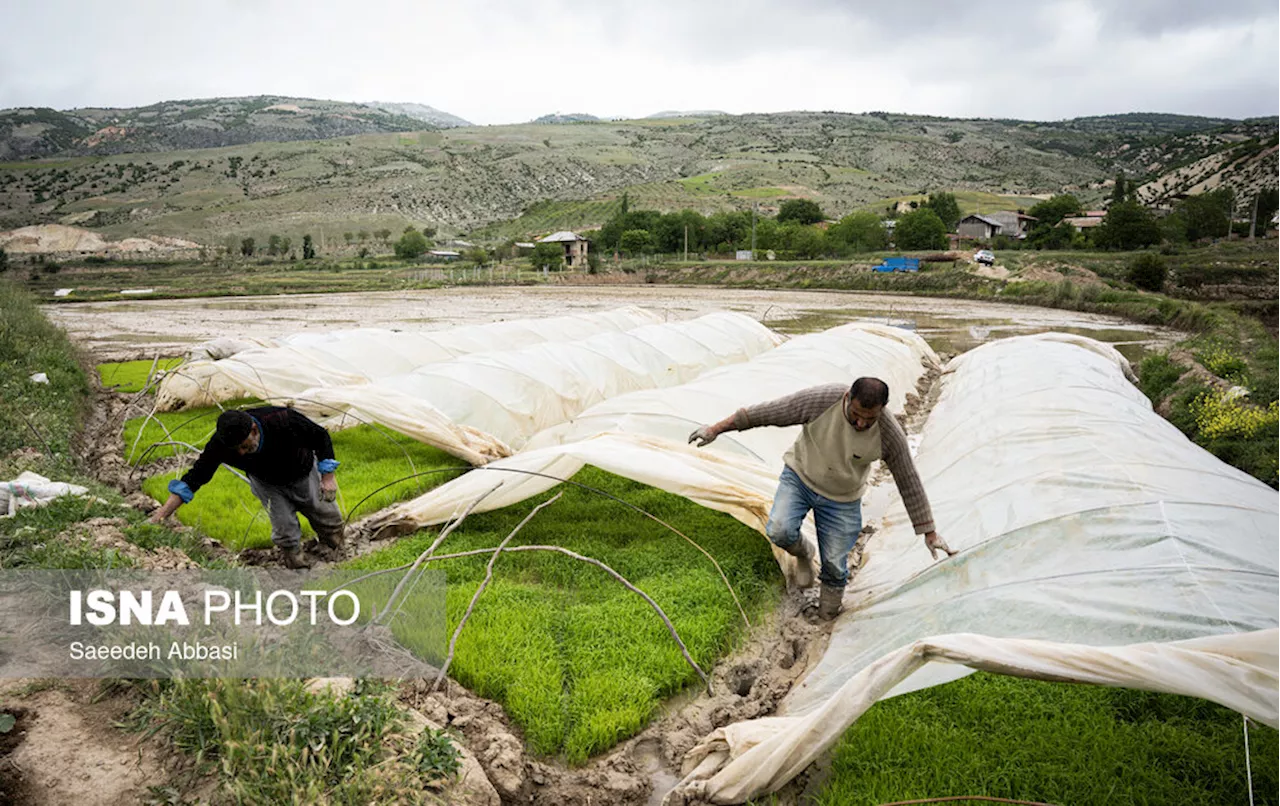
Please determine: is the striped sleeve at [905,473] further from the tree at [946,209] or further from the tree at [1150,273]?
Result: the tree at [946,209]

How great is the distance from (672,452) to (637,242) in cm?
6263

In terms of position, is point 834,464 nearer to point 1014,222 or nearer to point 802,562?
point 802,562

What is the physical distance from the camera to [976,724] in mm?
3893

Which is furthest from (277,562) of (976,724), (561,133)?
(561,133)

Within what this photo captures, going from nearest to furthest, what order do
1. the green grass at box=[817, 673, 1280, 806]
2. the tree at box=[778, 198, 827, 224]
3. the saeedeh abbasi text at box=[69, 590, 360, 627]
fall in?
the green grass at box=[817, 673, 1280, 806] < the saeedeh abbasi text at box=[69, 590, 360, 627] < the tree at box=[778, 198, 827, 224]

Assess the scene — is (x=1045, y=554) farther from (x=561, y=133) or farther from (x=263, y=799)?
(x=561, y=133)

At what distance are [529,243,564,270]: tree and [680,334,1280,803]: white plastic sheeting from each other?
2168 inches

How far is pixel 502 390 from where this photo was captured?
35.4 feet

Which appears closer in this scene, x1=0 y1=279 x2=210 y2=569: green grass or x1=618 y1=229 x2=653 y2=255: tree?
x1=0 y1=279 x2=210 y2=569: green grass

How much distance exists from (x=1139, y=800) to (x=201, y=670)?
4.59 meters

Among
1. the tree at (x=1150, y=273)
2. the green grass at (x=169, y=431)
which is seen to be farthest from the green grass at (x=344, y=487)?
the tree at (x=1150, y=273)

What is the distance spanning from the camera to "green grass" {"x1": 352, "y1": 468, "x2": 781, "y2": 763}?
433cm

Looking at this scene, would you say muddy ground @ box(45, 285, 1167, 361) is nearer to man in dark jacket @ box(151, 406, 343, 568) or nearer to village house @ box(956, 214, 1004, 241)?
man in dark jacket @ box(151, 406, 343, 568)

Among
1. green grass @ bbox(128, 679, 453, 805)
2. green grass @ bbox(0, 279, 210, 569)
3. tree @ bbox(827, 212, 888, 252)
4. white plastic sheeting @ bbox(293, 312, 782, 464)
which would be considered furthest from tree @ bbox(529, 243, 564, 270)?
green grass @ bbox(128, 679, 453, 805)
